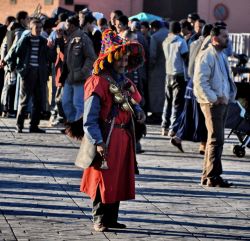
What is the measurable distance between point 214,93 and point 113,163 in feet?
9.86

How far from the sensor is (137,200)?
12.0 metres

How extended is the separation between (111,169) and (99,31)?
372 inches

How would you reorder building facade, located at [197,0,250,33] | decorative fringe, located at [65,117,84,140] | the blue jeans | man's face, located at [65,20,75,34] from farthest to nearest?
building facade, located at [197,0,250,33]
the blue jeans
man's face, located at [65,20,75,34]
decorative fringe, located at [65,117,84,140]

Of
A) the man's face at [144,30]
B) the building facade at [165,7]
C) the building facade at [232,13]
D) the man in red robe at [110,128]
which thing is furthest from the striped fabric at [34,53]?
the building facade at [232,13]

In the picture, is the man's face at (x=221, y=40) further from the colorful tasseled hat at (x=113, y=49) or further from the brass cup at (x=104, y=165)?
the brass cup at (x=104, y=165)

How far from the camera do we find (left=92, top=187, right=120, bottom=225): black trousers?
406 inches

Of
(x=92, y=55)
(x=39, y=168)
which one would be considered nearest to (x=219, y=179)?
(x=39, y=168)

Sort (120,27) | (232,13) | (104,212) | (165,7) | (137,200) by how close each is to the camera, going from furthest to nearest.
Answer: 1. (232,13)
2. (165,7)
3. (120,27)
4. (137,200)
5. (104,212)

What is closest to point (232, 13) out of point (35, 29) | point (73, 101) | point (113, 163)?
point (35, 29)

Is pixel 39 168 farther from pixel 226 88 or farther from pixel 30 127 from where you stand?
pixel 30 127

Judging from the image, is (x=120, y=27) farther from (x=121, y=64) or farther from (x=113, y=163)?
(x=113, y=163)

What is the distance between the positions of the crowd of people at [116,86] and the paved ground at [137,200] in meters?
0.35

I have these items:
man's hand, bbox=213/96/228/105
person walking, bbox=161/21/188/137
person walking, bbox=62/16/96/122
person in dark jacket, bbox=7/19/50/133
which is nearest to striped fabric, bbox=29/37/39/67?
person in dark jacket, bbox=7/19/50/133

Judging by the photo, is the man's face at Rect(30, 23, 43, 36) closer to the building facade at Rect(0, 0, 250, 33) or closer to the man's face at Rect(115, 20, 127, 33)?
the man's face at Rect(115, 20, 127, 33)
